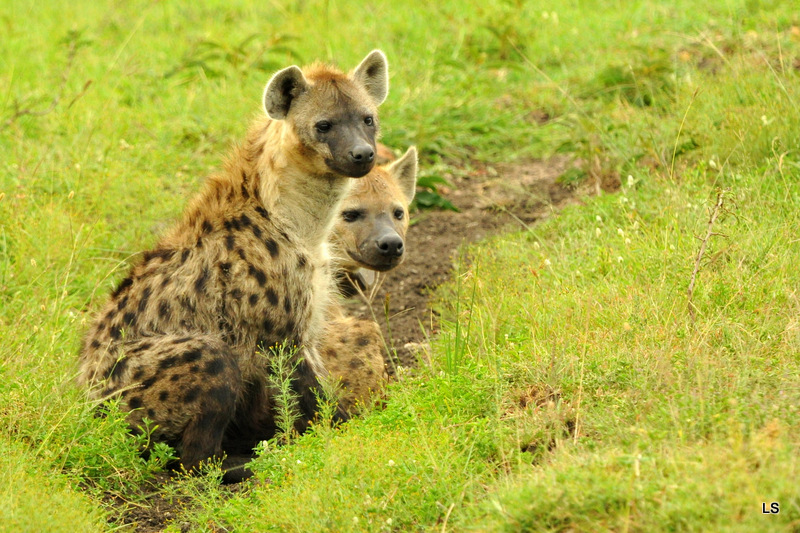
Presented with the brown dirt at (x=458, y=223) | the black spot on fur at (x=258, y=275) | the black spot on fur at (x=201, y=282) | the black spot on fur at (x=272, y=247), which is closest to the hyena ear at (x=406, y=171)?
the brown dirt at (x=458, y=223)

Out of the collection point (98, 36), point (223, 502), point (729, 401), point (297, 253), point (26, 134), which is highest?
point (98, 36)

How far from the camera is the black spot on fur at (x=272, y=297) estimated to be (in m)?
4.11

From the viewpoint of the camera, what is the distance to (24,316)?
14.2 feet

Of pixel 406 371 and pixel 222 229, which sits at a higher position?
pixel 222 229

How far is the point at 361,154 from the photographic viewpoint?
419cm

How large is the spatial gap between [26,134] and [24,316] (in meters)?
2.54

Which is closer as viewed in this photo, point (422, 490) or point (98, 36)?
point (422, 490)

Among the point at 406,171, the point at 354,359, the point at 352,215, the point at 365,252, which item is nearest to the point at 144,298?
the point at 354,359

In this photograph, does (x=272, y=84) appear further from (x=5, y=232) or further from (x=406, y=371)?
(x=5, y=232)

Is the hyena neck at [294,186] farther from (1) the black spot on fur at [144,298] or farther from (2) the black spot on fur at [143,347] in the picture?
(2) the black spot on fur at [143,347]

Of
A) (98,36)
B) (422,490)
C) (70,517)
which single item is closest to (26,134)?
(98,36)

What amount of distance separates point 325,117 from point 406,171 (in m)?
1.29

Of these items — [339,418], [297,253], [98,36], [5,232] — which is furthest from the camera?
[98,36]

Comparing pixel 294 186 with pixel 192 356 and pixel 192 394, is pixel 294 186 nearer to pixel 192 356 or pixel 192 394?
pixel 192 356
